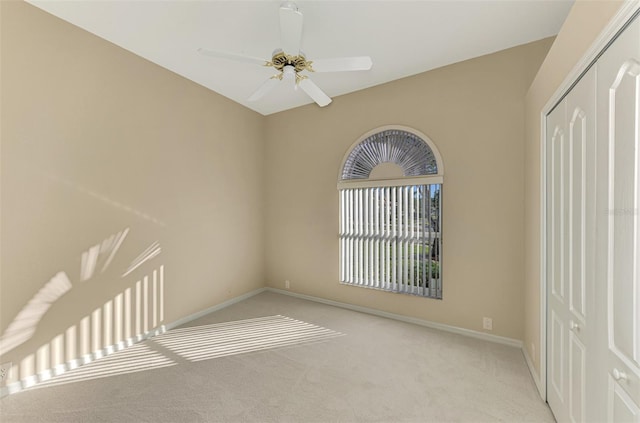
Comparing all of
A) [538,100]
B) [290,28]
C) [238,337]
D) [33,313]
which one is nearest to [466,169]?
[538,100]

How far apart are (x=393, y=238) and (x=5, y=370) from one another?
3.68 metres

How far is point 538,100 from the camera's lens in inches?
81.0

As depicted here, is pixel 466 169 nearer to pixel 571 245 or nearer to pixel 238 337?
pixel 571 245

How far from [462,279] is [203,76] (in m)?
3.87

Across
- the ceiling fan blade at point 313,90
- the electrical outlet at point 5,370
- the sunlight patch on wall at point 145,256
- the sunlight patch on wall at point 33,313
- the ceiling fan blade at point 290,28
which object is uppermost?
the ceiling fan blade at point 290,28

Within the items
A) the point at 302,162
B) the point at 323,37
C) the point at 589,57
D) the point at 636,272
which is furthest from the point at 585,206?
the point at 302,162

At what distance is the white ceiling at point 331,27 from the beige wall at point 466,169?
27cm

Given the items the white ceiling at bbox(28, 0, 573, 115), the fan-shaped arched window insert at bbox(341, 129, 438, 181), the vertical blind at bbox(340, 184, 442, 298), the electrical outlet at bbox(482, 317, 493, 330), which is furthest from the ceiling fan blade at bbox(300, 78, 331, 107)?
the electrical outlet at bbox(482, 317, 493, 330)

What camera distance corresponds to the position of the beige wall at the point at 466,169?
101 inches

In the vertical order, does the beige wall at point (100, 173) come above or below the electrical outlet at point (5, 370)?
above

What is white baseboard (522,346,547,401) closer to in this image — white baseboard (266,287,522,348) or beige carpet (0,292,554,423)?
beige carpet (0,292,554,423)

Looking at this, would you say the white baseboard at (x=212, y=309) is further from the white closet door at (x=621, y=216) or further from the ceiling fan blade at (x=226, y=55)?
the white closet door at (x=621, y=216)

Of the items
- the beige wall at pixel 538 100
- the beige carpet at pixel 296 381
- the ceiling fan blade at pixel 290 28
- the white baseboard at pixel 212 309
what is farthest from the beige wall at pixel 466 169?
the ceiling fan blade at pixel 290 28

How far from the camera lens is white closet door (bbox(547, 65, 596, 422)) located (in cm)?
129
